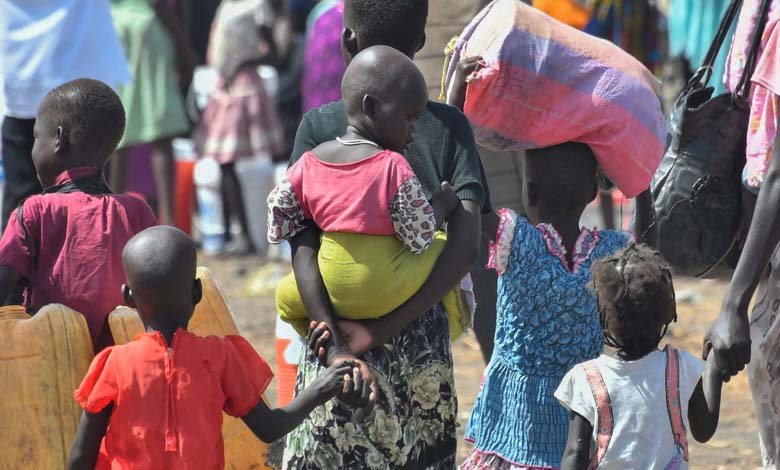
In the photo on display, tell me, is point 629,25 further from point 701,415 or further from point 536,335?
point 701,415

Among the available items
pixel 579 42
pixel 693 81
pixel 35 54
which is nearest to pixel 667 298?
pixel 579 42

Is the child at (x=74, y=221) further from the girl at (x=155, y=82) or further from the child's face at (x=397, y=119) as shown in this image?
the girl at (x=155, y=82)

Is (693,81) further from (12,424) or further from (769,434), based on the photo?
(12,424)

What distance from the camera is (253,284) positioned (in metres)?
9.66

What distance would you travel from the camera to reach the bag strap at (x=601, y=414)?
3281 mm

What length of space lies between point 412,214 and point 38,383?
115cm

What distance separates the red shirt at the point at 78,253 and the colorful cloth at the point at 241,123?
22.2ft

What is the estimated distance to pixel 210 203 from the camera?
442 inches

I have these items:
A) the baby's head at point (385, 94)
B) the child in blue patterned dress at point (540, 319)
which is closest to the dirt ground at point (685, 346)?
the child in blue patterned dress at point (540, 319)

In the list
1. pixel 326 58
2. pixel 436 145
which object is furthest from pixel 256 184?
pixel 436 145

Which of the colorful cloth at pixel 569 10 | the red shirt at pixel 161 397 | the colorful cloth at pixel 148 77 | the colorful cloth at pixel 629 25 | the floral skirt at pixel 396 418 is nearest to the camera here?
the red shirt at pixel 161 397

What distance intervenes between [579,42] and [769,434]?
1272 mm

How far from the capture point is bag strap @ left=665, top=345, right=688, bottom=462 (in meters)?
3.30

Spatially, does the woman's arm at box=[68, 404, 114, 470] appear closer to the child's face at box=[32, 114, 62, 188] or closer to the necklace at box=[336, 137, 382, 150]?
the necklace at box=[336, 137, 382, 150]
